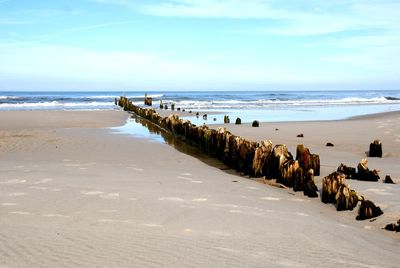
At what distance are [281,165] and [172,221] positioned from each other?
3551 millimetres

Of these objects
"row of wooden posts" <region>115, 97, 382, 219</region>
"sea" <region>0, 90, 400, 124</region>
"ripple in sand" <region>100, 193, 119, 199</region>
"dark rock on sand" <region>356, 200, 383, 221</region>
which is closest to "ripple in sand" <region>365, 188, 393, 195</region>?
"row of wooden posts" <region>115, 97, 382, 219</region>

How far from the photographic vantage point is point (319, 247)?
4.29 metres

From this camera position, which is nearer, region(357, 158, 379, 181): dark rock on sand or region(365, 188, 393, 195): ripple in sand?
region(365, 188, 393, 195): ripple in sand

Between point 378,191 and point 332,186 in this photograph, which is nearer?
point 332,186

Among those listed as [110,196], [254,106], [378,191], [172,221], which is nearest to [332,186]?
[378,191]

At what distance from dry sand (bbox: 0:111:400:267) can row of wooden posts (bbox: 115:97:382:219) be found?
0.68 ft

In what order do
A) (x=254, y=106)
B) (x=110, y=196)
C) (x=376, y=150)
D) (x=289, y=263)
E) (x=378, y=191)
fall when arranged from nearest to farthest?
(x=289, y=263) → (x=110, y=196) → (x=378, y=191) → (x=376, y=150) → (x=254, y=106)

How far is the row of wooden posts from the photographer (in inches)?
239

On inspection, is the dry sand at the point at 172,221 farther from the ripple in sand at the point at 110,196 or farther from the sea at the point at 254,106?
the sea at the point at 254,106

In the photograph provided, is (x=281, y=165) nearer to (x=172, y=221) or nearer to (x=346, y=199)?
(x=346, y=199)

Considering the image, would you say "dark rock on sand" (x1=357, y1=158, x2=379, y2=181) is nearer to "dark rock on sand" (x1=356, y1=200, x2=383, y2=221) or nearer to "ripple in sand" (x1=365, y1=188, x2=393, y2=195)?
"ripple in sand" (x1=365, y1=188, x2=393, y2=195)

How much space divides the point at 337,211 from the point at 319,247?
76.8 inches

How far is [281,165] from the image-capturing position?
806cm

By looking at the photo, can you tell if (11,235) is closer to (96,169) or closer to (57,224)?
(57,224)
